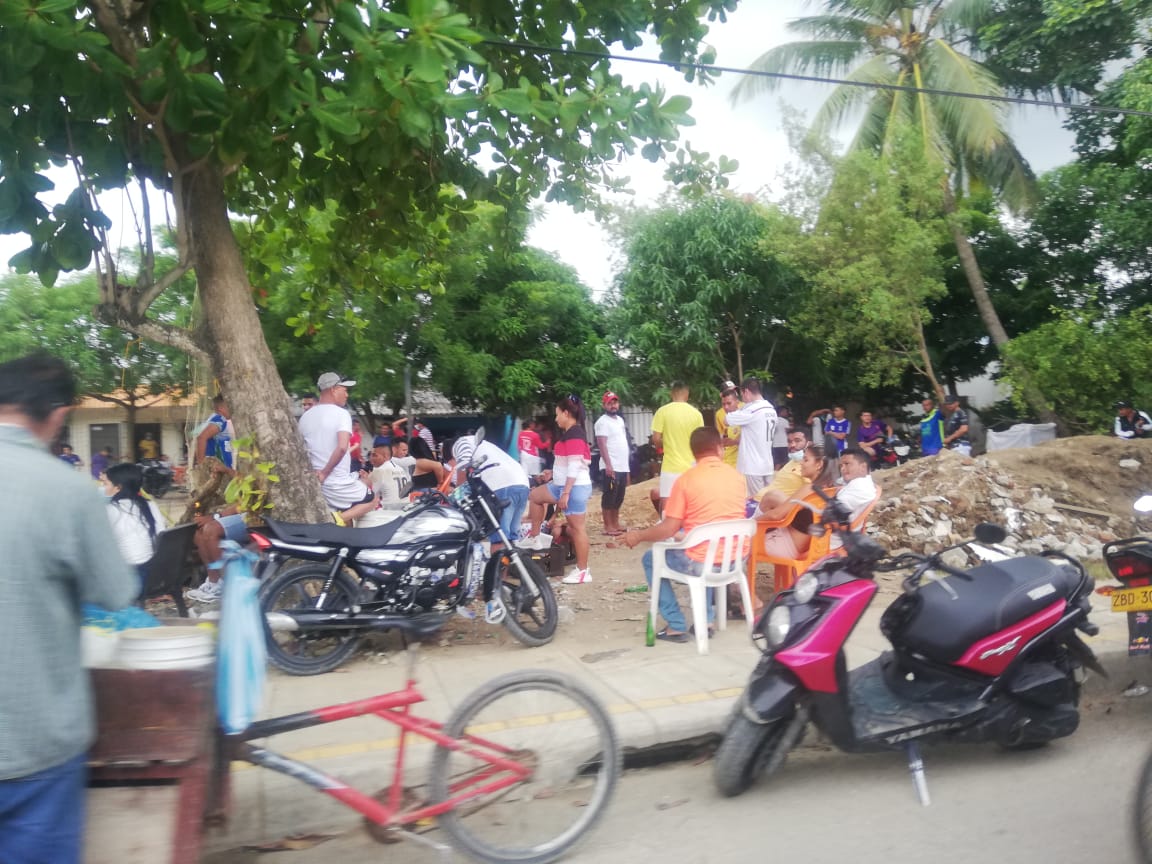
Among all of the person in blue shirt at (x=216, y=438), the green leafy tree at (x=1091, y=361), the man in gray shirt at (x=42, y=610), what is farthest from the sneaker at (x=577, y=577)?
the green leafy tree at (x=1091, y=361)

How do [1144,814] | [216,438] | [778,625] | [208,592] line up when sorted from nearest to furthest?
[1144,814]
[778,625]
[208,592]
[216,438]

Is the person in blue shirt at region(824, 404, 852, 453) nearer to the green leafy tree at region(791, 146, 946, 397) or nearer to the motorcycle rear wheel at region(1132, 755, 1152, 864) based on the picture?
the green leafy tree at region(791, 146, 946, 397)

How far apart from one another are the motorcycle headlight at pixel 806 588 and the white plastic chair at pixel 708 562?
64.8 inches

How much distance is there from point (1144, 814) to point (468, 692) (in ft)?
10.7

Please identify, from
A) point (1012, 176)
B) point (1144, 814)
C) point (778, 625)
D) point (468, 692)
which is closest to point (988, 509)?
point (778, 625)

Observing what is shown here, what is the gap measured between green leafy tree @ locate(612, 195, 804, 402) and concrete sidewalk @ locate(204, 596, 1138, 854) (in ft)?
40.8

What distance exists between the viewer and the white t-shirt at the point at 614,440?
32.9ft

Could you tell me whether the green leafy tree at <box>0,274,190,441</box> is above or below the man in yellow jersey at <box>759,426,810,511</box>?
above

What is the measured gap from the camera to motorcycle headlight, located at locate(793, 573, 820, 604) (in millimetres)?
4004

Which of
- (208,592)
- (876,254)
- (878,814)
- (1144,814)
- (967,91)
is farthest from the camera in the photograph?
(876,254)

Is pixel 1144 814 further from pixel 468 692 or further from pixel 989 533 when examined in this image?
pixel 468 692

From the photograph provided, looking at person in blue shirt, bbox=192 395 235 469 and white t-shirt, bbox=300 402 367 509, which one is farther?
person in blue shirt, bbox=192 395 235 469

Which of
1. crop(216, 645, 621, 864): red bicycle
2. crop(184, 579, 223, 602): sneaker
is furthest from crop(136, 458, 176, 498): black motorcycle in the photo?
crop(216, 645, 621, 864): red bicycle

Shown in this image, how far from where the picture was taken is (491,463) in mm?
6492
